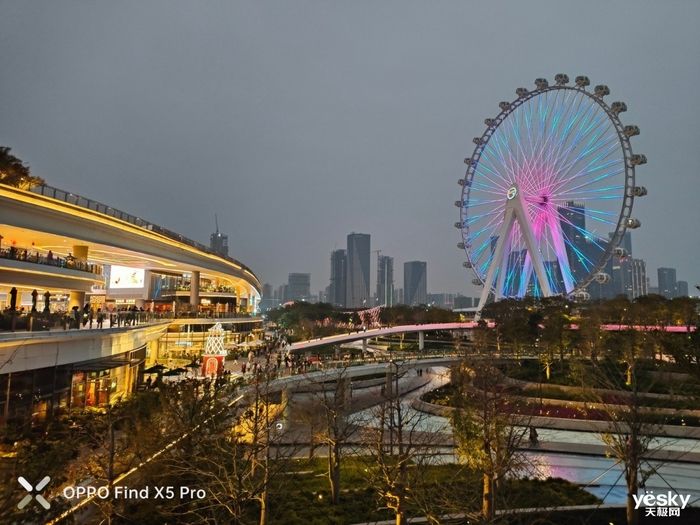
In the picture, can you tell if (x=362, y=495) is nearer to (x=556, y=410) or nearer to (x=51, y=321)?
(x=51, y=321)

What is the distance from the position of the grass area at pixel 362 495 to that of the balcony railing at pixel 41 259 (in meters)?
11.4

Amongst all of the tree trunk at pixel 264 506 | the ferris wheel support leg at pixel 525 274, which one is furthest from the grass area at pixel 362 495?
the ferris wheel support leg at pixel 525 274

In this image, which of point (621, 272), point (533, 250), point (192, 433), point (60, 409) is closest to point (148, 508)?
point (192, 433)

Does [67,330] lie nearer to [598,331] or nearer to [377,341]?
[598,331]

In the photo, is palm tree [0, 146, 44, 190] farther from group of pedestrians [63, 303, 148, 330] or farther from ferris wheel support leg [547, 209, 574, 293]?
ferris wheel support leg [547, 209, 574, 293]

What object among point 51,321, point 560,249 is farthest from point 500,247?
point 51,321

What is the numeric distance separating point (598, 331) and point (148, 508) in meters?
32.0

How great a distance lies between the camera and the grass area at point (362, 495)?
9.74 m

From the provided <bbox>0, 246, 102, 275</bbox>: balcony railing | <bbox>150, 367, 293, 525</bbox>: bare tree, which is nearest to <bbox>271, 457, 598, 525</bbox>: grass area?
<bbox>150, 367, 293, 525</bbox>: bare tree

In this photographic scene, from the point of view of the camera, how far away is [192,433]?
9.52 meters

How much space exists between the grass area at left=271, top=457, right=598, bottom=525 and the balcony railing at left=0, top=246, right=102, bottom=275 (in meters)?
11.4

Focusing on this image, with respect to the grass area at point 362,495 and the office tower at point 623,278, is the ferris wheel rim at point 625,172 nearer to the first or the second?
the grass area at point 362,495

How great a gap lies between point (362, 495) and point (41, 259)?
1380 cm

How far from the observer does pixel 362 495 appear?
11.3m
